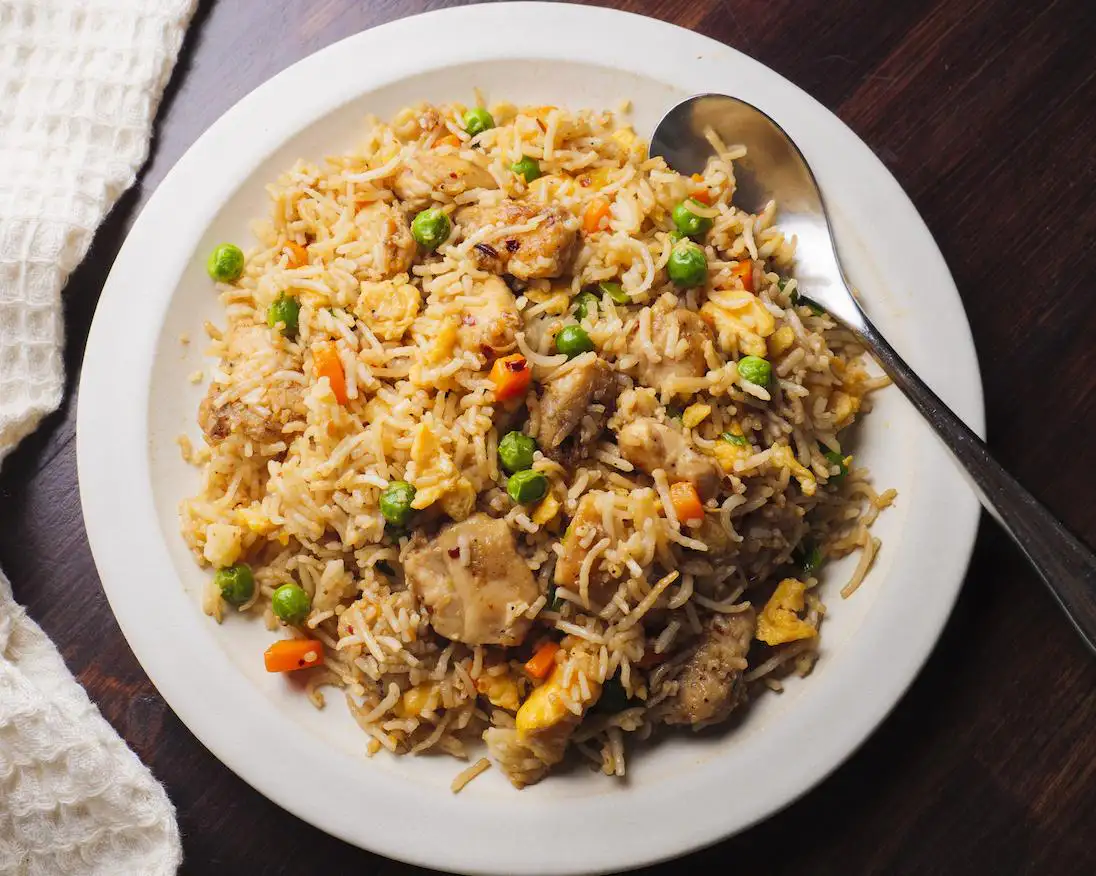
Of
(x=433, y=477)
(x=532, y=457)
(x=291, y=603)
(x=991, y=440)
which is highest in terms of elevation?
(x=991, y=440)

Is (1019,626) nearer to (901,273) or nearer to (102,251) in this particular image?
(901,273)

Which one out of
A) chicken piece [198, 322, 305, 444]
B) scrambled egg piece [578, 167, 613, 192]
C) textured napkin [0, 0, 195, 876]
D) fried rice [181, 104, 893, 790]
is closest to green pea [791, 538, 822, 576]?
fried rice [181, 104, 893, 790]

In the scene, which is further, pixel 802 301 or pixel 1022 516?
pixel 802 301

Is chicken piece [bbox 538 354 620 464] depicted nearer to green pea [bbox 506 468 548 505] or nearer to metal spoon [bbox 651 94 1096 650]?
green pea [bbox 506 468 548 505]

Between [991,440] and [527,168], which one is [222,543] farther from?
[991,440]

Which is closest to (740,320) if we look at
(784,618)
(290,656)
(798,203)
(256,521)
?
(798,203)

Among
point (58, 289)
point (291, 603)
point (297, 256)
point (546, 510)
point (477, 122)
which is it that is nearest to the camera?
point (546, 510)

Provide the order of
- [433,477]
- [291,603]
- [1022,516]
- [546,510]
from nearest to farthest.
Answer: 1. [1022,516]
2. [433,477]
3. [546,510]
4. [291,603]
